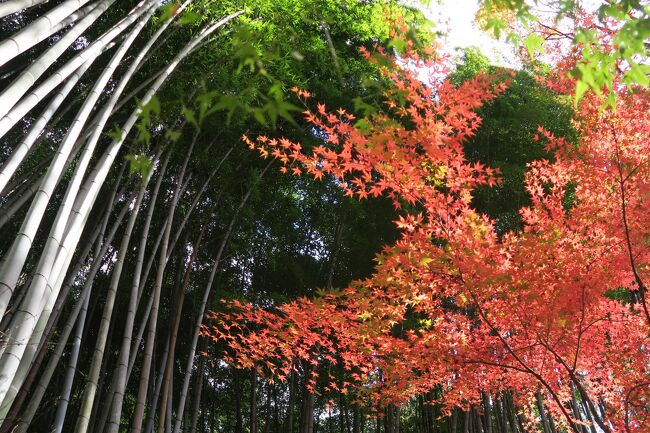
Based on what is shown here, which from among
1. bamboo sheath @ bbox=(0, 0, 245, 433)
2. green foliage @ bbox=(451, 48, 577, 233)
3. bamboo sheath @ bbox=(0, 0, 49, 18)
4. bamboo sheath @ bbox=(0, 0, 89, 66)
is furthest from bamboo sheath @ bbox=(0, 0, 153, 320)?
green foliage @ bbox=(451, 48, 577, 233)

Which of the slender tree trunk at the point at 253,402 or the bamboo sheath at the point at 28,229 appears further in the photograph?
the slender tree trunk at the point at 253,402

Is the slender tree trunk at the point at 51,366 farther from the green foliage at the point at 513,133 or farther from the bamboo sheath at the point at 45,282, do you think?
the green foliage at the point at 513,133

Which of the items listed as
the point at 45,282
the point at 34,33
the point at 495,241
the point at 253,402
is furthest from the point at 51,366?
the point at 253,402

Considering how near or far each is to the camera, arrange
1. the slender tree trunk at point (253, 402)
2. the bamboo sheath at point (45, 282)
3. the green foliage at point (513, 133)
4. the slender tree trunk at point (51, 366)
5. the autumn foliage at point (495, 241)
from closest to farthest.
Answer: the bamboo sheath at point (45, 282)
the slender tree trunk at point (51, 366)
the autumn foliage at point (495, 241)
the green foliage at point (513, 133)
the slender tree trunk at point (253, 402)

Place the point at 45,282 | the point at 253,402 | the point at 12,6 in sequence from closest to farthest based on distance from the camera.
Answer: the point at 12,6
the point at 45,282
the point at 253,402

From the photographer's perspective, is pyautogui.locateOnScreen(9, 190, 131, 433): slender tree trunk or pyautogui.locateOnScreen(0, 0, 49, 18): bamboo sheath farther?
pyautogui.locateOnScreen(9, 190, 131, 433): slender tree trunk

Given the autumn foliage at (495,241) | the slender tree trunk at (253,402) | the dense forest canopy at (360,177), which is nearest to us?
the dense forest canopy at (360,177)

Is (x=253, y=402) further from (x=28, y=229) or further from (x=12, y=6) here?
(x=12, y=6)

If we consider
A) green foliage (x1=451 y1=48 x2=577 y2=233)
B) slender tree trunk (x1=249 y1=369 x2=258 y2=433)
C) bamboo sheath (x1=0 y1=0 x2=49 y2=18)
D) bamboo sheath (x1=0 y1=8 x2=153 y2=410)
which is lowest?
bamboo sheath (x1=0 y1=8 x2=153 y2=410)

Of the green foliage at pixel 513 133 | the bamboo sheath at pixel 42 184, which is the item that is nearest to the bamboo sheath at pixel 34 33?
the bamboo sheath at pixel 42 184

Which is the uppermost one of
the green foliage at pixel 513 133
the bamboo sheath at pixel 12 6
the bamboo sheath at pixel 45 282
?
the green foliage at pixel 513 133

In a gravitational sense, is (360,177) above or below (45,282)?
above

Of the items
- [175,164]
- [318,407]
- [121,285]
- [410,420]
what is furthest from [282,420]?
[175,164]

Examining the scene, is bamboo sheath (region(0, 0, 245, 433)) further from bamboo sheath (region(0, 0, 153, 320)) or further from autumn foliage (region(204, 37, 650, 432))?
autumn foliage (region(204, 37, 650, 432))
